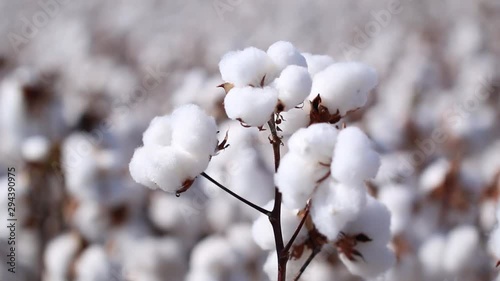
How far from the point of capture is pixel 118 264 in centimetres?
148

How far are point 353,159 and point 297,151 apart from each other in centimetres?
5

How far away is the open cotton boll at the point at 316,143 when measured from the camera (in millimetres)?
583

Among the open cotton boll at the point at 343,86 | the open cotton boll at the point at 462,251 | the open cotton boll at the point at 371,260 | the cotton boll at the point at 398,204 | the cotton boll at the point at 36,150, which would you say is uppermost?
the cotton boll at the point at 398,204

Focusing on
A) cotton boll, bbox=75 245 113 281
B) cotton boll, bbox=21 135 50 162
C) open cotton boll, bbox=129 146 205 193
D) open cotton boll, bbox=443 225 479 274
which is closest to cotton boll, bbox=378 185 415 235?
open cotton boll, bbox=443 225 479 274

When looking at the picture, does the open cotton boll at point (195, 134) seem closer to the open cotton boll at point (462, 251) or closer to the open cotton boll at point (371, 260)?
the open cotton boll at point (371, 260)

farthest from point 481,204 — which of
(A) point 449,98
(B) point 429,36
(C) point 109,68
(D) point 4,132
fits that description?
(B) point 429,36

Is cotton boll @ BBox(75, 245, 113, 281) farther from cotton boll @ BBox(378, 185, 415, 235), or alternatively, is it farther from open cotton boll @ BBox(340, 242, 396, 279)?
open cotton boll @ BBox(340, 242, 396, 279)

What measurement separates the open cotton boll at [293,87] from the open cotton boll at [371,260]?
0.18 metres

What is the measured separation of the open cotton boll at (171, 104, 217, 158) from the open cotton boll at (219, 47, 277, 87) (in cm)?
4

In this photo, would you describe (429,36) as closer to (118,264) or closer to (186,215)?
(186,215)

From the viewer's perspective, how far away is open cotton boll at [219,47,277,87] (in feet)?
2.11

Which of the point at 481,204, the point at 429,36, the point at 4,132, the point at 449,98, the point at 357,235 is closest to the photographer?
the point at 357,235

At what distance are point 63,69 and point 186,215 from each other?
186cm

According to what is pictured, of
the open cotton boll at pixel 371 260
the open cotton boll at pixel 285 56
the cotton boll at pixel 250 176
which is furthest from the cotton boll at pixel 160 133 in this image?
the cotton boll at pixel 250 176
